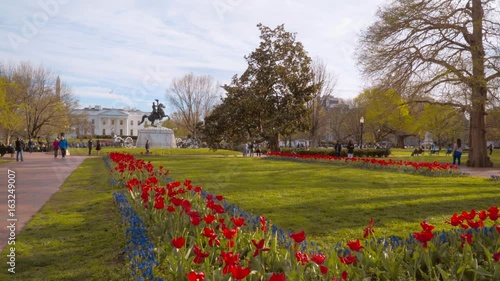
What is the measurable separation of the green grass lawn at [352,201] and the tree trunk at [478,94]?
6.89 m

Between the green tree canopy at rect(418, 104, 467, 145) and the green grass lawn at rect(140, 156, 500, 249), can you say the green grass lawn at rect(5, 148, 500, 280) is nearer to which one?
the green grass lawn at rect(140, 156, 500, 249)

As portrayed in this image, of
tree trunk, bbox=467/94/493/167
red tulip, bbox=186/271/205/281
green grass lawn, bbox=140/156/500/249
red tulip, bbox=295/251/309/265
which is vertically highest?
tree trunk, bbox=467/94/493/167

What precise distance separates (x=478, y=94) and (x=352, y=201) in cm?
1397

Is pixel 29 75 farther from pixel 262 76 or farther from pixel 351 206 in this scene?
pixel 351 206

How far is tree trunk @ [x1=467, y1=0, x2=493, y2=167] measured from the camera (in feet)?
62.8

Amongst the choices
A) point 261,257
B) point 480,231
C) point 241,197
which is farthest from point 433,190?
point 261,257

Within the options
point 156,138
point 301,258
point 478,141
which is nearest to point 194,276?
point 301,258

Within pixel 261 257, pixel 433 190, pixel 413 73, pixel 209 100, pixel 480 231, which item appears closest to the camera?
pixel 261 257

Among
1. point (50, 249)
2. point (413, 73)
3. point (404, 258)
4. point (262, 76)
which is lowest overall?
point (50, 249)

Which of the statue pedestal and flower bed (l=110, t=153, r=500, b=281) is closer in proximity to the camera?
flower bed (l=110, t=153, r=500, b=281)

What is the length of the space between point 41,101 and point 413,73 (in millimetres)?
43092

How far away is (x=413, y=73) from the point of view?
20.9 m

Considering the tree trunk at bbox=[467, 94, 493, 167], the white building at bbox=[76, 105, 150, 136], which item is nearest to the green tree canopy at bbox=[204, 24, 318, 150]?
the tree trunk at bbox=[467, 94, 493, 167]

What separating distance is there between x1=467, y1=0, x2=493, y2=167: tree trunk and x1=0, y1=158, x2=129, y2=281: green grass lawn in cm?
1769
